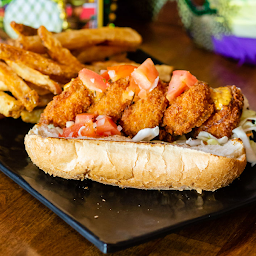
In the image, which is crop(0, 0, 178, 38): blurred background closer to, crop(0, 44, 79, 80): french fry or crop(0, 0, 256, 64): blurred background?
crop(0, 0, 256, 64): blurred background

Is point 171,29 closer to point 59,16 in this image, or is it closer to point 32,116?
point 59,16

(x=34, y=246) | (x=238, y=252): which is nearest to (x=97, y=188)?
(x=34, y=246)

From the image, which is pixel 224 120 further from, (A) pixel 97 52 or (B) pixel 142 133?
(A) pixel 97 52

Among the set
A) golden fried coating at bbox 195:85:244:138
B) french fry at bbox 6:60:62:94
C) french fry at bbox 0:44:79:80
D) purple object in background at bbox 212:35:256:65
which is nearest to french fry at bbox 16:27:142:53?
french fry at bbox 0:44:79:80

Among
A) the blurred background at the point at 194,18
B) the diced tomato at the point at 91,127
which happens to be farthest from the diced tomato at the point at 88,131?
the blurred background at the point at 194,18

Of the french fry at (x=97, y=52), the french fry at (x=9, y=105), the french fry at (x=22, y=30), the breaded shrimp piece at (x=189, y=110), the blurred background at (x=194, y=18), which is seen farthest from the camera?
the blurred background at (x=194, y=18)

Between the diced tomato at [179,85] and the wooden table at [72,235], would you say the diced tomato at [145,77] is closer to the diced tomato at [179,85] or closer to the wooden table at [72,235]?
the diced tomato at [179,85]
